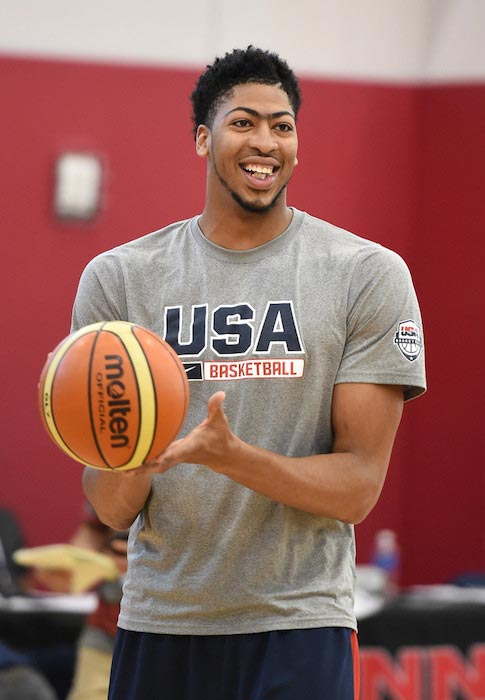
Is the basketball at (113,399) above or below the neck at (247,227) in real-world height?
below

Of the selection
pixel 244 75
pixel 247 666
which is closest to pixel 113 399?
pixel 247 666

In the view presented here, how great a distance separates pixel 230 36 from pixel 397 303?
5.19 m

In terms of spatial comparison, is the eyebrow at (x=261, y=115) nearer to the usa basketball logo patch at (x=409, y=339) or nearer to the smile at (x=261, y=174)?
the smile at (x=261, y=174)

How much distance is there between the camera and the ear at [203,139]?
2652 mm

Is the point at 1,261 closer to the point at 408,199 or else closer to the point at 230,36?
the point at 230,36

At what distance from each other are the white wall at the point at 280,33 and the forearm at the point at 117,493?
5.08m

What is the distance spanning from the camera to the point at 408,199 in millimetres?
7613

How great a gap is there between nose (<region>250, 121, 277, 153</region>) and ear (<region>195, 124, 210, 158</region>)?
0.57 feet

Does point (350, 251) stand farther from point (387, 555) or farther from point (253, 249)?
point (387, 555)

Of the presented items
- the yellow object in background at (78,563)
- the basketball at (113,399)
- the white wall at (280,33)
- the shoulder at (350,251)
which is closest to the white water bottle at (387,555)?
the yellow object in background at (78,563)

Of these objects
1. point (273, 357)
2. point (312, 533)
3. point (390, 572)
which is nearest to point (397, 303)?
point (273, 357)

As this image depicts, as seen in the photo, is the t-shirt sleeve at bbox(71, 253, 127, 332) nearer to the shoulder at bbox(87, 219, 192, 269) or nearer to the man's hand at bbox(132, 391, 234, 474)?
the shoulder at bbox(87, 219, 192, 269)

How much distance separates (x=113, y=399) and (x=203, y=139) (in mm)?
814

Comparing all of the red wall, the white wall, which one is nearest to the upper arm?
the red wall
